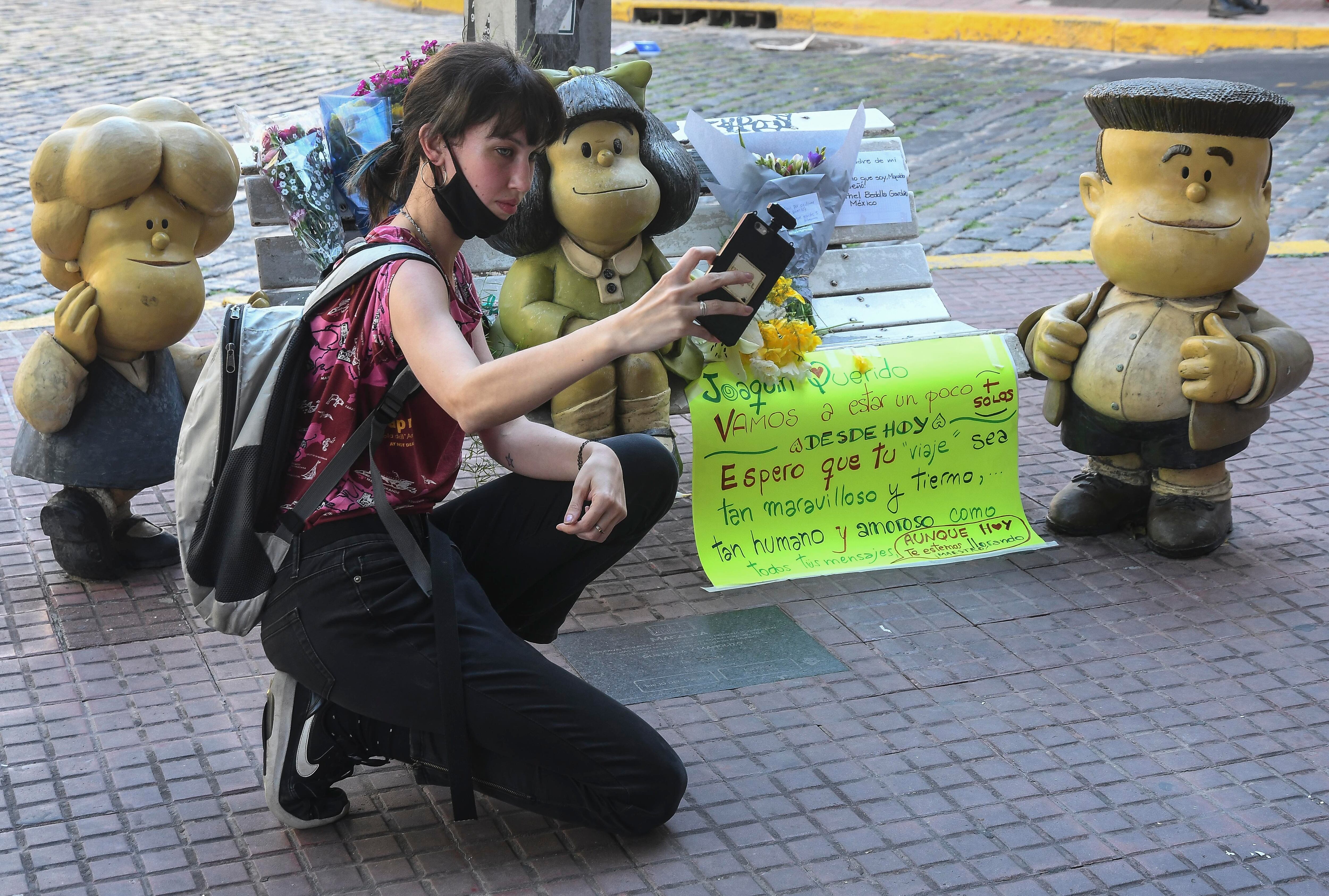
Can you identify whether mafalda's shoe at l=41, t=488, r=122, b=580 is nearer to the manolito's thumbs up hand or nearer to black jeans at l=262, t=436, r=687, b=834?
black jeans at l=262, t=436, r=687, b=834

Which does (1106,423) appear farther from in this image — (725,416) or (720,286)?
(720,286)

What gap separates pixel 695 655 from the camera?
3.64m

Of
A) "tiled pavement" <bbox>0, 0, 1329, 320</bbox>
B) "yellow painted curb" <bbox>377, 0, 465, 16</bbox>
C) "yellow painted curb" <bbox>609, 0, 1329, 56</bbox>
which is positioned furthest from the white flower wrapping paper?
"yellow painted curb" <bbox>377, 0, 465, 16</bbox>

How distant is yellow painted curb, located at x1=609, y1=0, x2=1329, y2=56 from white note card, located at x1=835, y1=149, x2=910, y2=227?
24.8ft

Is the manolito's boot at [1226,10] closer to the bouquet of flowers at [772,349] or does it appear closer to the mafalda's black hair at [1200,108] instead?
the mafalda's black hair at [1200,108]

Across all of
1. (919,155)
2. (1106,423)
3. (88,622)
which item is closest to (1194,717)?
(1106,423)

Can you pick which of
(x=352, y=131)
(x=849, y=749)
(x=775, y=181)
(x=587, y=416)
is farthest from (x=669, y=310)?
(x=775, y=181)

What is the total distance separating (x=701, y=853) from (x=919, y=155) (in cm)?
671

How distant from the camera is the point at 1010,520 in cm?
437

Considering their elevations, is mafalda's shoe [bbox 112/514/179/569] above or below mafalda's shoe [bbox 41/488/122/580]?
below

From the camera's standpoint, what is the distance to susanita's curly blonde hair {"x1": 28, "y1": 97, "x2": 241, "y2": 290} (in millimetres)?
3637

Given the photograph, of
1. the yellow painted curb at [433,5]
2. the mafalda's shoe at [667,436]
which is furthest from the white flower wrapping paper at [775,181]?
the yellow painted curb at [433,5]

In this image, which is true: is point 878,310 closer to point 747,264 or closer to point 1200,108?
point 1200,108

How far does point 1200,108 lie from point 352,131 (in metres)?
2.42
